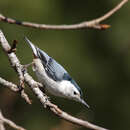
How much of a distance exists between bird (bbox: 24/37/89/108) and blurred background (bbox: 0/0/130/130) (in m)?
1.26

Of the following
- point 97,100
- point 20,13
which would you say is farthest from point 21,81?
point 97,100

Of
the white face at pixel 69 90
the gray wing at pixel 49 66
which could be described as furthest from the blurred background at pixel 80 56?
the white face at pixel 69 90

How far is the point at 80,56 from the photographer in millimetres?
4852

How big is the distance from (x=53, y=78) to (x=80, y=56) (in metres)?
1.98

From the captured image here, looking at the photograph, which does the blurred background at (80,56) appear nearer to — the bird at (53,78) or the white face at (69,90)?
the bird at (53,78)

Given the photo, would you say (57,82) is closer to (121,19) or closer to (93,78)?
(93,78)

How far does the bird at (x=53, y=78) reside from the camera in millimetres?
2787

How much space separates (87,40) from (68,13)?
0.46 meters

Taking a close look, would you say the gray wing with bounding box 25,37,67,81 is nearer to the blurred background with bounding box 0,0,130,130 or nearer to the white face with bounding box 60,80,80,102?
the white face with bounding box 60,80,80,102

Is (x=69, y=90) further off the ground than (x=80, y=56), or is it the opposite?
(x=69, y=90)

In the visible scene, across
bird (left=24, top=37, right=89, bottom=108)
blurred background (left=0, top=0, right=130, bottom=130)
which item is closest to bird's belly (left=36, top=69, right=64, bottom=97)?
bird (left=24, top=37, right=89, bottom=108)

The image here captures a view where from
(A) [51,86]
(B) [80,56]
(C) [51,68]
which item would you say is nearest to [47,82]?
(A) [51,86]

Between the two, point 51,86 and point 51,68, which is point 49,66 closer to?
point 51,68

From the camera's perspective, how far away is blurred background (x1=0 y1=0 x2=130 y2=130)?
443 centimetres
